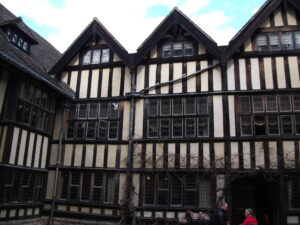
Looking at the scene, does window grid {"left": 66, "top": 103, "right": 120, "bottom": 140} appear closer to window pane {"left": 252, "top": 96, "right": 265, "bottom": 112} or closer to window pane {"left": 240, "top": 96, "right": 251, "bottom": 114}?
window pane {"left": 240, "top": 96, "right": 251, "bottom": 114}

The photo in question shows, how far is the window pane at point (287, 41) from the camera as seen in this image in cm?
1439

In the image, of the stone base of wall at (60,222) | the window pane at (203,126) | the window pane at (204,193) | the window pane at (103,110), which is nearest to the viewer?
the window pane at (204,193)

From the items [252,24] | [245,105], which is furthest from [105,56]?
[245,105]

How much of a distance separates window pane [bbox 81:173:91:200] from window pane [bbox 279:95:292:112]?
30.1 feet

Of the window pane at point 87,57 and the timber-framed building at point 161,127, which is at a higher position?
the window pane at point 87,57

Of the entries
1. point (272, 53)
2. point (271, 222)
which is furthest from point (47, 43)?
point (271, 222)

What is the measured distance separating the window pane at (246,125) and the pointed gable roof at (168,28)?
340cm

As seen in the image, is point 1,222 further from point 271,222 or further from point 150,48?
point 271,222

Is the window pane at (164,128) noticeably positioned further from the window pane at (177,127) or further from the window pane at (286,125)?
the window pane at (286,125)

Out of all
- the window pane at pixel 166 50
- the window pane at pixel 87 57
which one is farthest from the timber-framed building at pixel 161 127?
the window pane at pixel 87 57

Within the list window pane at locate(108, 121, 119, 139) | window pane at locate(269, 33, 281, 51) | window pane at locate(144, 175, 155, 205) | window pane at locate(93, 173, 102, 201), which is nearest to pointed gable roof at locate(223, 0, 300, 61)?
window pane at locate(269, 33, 281, 51)

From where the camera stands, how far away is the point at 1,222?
12242 millimetres

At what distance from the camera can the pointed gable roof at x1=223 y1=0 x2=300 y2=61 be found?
14312mm

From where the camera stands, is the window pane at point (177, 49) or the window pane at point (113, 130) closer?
the window pane at point (113, 130)
